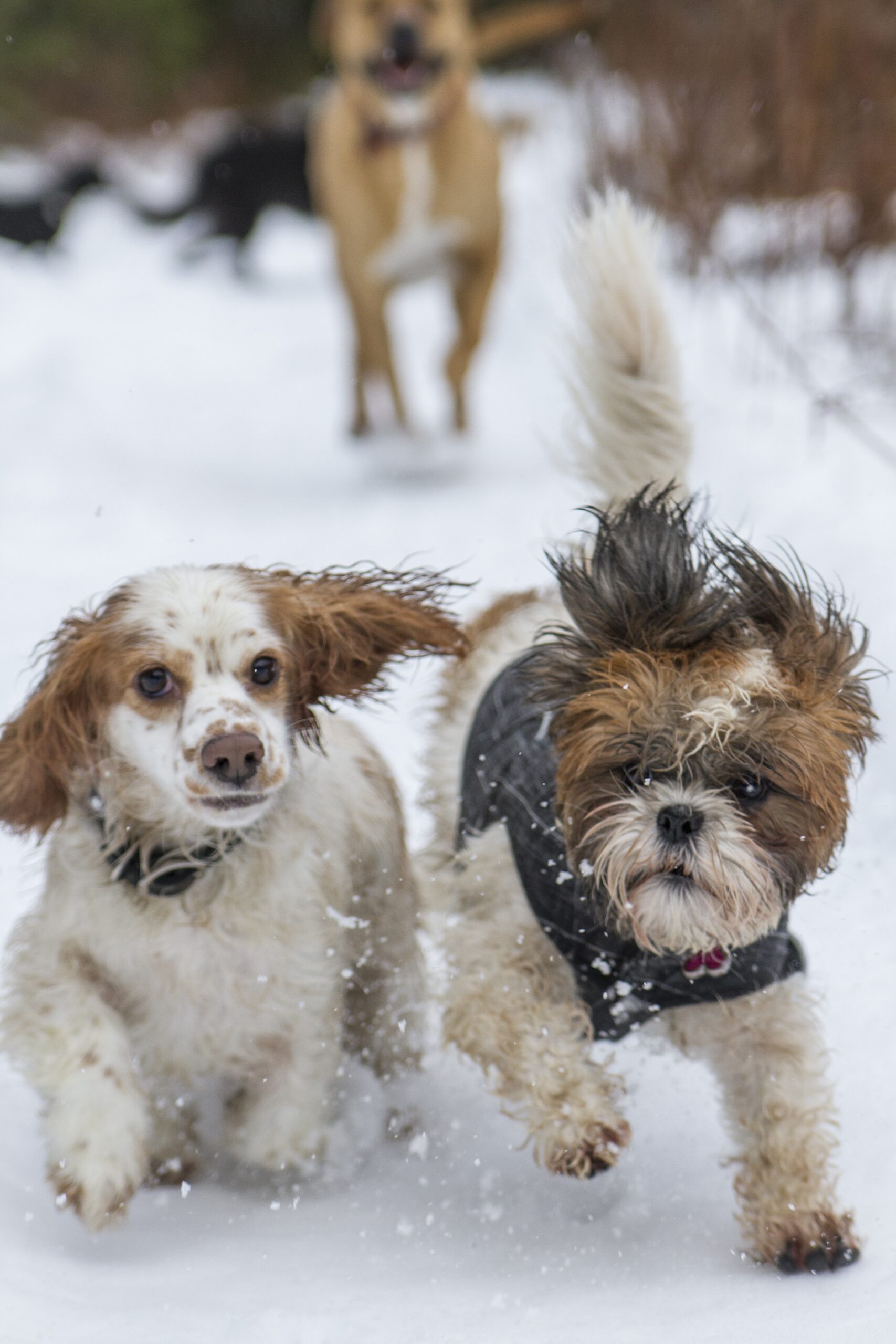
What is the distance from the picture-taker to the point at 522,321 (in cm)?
1166

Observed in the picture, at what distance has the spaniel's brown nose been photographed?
2713 mm

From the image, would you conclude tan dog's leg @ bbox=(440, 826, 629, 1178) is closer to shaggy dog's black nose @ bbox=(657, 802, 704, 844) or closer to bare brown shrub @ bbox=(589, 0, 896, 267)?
shaggy dog's black nose @ bbox=(657, 802, 704, 844)

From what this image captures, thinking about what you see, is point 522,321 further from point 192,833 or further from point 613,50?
point 192,833

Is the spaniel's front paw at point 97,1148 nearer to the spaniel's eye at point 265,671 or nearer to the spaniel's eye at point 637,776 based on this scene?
the spaniel's eye at point 265,671

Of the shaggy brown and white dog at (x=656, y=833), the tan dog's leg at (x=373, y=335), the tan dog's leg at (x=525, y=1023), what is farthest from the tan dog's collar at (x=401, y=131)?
the tan dog's leg at (x=525, y=1023)

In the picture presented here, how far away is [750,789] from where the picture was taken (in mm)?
2518

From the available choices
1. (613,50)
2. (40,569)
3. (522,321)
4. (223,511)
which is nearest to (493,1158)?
(40,569)

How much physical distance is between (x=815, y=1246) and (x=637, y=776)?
944 mm

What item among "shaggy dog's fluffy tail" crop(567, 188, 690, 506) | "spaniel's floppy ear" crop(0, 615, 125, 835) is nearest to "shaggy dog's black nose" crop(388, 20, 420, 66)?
"shaggy dog's fluffy tail" crop(567, 188, 690, 506)

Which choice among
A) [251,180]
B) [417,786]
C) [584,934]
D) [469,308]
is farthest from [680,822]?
[251,180]

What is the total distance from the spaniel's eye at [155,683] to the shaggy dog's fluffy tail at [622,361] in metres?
1.14

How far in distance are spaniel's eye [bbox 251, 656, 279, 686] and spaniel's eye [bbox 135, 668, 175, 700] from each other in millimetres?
160

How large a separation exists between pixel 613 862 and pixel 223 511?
4.86 meters

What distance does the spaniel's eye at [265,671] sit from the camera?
2.94 metres
